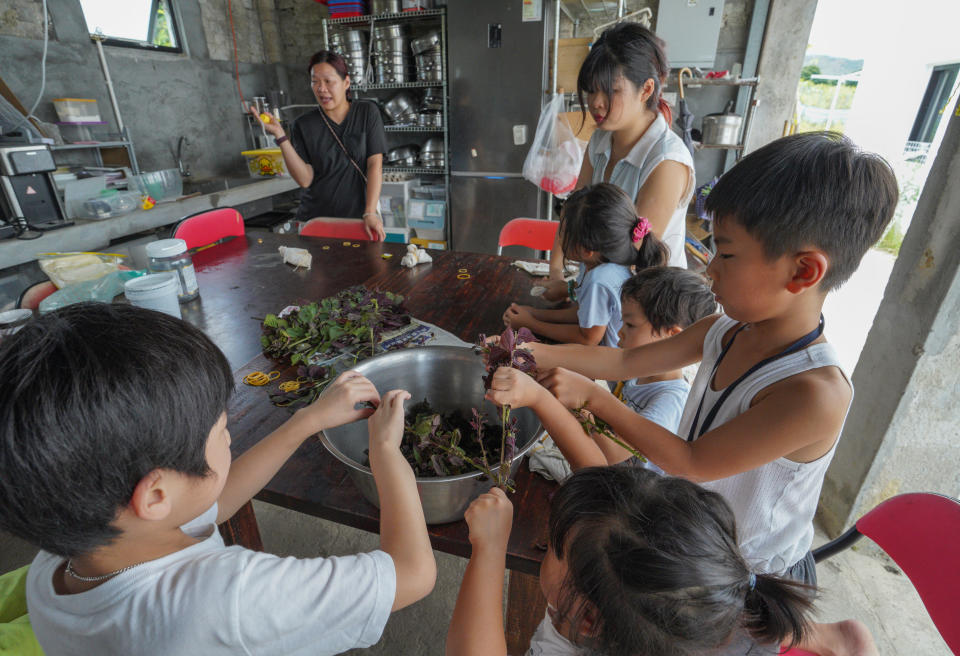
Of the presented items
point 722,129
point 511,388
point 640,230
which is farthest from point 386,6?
point 511,388

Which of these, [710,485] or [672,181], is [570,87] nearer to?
[672,181]

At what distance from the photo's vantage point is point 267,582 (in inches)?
26.7

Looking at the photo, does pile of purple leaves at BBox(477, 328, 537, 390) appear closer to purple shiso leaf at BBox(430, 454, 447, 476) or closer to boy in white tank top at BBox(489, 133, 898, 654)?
boy in white tank top at BBox(489, 133, 898, 654)

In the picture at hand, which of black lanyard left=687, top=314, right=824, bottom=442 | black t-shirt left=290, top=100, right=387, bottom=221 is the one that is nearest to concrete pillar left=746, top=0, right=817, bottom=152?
black t-shirt left=290, top=100, right=387, bottom=221

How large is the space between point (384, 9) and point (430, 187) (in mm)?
1937

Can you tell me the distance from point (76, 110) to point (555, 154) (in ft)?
15.1

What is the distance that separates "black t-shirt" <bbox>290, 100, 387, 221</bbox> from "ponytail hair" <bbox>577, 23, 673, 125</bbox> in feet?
6.35

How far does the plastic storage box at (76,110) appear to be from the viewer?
422 centimetres

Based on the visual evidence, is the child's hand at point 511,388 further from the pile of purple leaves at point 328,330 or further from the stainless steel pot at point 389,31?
the stainless steel pot at point 389,31

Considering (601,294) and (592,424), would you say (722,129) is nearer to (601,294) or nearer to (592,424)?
(601,294)

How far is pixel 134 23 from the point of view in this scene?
199 inches

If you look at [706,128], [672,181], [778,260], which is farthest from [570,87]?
[778,260]

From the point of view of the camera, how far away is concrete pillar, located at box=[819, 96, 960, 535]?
1.75 metres

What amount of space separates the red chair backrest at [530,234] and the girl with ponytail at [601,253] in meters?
1.26
